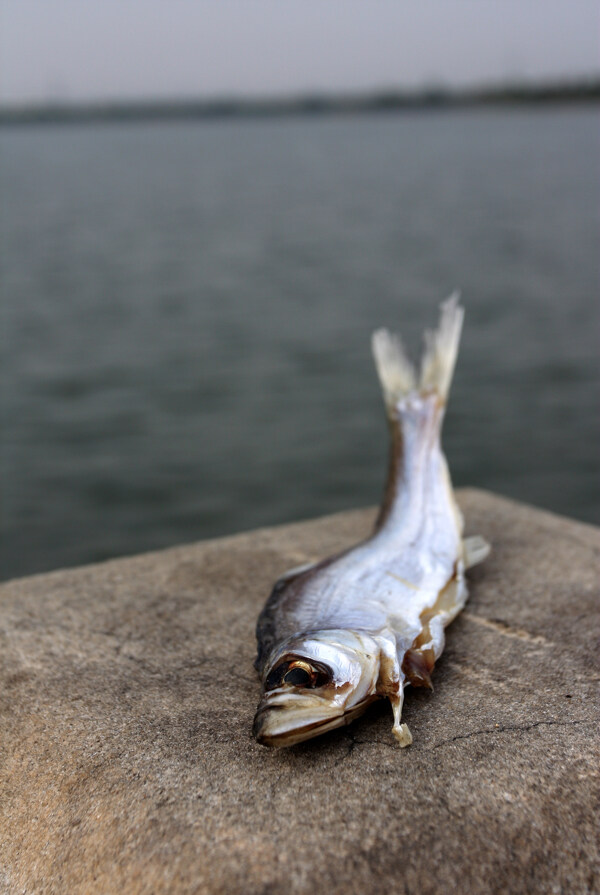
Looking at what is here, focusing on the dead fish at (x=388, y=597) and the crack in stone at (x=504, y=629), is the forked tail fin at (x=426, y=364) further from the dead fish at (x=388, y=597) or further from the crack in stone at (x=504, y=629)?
the crack in stone at (x=504, y=629)

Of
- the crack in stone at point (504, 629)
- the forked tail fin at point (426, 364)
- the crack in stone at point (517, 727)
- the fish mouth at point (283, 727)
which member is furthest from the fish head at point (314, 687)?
the forked tail fin at point (426, 364)

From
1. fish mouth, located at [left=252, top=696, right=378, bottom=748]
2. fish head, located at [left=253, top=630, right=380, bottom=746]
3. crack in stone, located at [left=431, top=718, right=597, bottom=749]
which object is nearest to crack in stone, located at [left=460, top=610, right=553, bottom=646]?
crack in stone, located at [left=431, top=718, right=597, bottom=749]

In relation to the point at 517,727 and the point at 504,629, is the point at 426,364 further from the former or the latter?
the point at 517,727

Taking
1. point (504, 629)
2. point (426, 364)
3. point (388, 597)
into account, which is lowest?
point (504, 629)

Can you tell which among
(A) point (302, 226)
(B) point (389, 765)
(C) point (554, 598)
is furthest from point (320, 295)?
(B) point (389, 765)

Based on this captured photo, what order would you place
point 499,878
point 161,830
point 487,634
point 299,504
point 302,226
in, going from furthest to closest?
point 302,226, point 299,504, point 487,634, point 161,830, point 499,878

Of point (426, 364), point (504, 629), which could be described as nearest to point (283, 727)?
point (504, 629)

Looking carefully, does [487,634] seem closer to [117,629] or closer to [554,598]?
[554,598]

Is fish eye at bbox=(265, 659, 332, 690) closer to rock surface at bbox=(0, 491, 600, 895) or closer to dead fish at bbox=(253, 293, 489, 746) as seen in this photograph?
dead fish at bbox=(253, 293, 489, 746)
